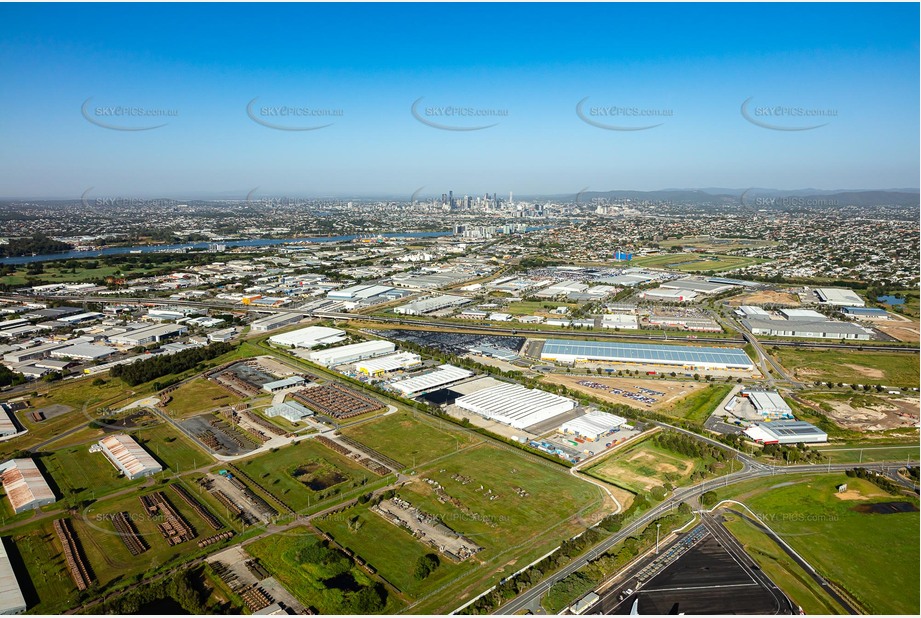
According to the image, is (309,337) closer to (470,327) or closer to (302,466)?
(470,327)

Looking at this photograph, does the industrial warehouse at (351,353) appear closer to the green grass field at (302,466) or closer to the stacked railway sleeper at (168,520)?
A: the green grass field at (302,466)

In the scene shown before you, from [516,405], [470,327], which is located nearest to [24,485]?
[516,405]

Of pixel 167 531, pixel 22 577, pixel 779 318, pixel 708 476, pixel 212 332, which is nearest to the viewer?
pixel 22 577

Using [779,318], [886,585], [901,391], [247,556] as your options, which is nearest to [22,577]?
[247,556]

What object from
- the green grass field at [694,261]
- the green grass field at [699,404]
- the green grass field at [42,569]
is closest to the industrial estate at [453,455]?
the green grass field at [42,569]

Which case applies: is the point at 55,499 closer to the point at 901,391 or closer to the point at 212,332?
the point at 212,332
